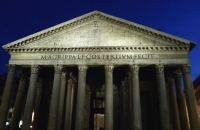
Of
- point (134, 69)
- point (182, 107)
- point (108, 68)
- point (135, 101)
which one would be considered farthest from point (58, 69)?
point (182, 107)

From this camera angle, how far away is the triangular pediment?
14.9 metres

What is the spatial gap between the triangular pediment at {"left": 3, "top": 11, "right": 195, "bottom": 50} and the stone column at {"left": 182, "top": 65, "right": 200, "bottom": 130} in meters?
2.48

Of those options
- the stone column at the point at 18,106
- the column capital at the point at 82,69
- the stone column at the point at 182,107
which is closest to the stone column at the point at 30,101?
the stone column at the point at 18,106

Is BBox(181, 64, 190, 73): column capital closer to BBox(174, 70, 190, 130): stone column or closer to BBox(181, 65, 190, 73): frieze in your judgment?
BBox(181, 65, 190, 73): frieze

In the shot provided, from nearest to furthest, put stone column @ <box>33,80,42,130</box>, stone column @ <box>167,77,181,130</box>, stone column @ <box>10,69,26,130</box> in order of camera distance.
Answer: stone column @ <box>10,69,26,130</box> < stone column @ <box>167,77,181,130</box> < stone column @ <box>33,80,42,130</box>

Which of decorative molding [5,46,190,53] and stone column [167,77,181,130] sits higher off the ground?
decorative molding [5,46,190,53]

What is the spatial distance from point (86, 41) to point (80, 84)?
3.63 meters

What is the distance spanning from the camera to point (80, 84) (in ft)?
46.9

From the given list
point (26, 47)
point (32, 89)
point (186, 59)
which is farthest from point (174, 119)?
point (26, 47)

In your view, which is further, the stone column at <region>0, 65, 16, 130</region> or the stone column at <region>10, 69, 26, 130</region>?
the stone column at <region>10, 69, 26, 130</region>

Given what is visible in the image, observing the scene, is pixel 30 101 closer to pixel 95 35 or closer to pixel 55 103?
pixel 55 103

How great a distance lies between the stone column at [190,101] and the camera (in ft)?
41.5

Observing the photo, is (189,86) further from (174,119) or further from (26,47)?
(26,47)

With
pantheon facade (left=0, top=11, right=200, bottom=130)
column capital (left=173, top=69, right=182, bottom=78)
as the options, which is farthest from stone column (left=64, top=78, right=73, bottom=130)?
column capital (left=173, top=69, right=182, bottom=78)
